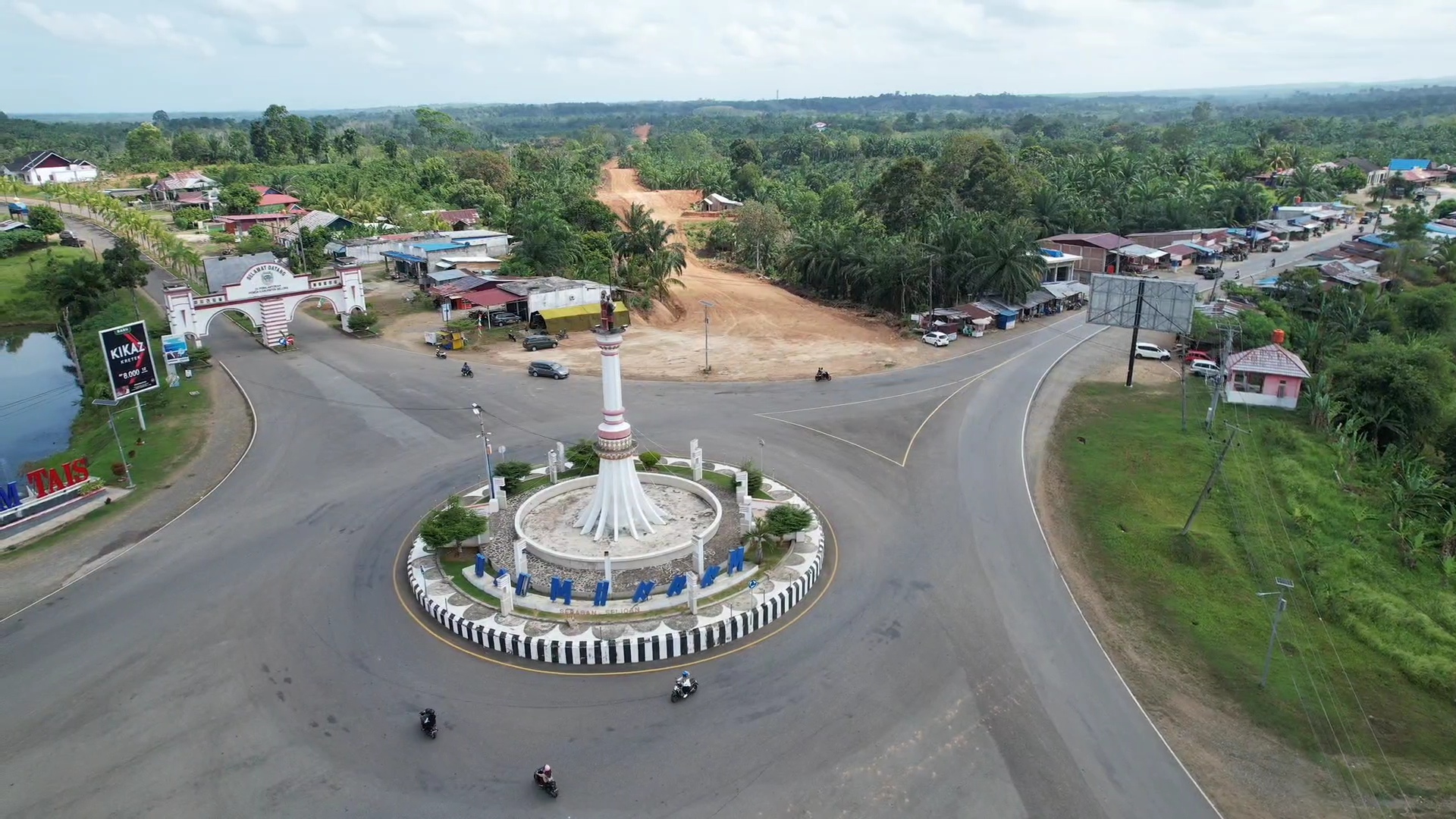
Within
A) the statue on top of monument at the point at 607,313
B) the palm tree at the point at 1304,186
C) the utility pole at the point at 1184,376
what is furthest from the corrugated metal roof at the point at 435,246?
the palm tree at the point at 1304,186

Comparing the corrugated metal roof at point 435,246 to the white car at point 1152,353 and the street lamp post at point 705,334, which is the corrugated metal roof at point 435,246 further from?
the white car at point 1152,353

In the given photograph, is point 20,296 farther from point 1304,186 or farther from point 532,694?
point 1304,186

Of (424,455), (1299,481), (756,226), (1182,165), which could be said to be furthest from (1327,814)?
(1182,165)

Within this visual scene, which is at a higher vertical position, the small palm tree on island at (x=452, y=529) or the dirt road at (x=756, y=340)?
the small palm tree on island at (x=452, y=529)

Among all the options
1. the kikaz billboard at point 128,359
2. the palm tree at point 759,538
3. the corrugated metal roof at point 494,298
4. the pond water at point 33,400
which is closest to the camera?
the palm tree at point 759,538

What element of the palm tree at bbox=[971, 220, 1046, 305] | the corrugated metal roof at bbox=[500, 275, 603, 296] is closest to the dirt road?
the corrugated metal roof at bbox=[500, 275, 603, 296]

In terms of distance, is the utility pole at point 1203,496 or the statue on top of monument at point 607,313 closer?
the statue on top of monument at point 607,313

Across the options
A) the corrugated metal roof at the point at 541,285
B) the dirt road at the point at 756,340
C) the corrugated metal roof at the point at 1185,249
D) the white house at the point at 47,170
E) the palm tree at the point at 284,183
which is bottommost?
the dirt road at the point at 756,340
